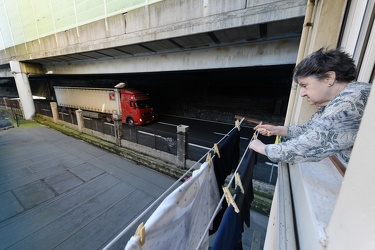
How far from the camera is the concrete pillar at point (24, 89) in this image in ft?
42.9

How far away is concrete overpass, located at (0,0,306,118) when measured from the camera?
4.53m

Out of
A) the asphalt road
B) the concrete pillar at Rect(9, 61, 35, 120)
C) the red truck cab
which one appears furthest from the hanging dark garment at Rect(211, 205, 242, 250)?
the concrete pillar at Rect(9, 61, 35, 120)

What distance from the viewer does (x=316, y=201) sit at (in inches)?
41.0

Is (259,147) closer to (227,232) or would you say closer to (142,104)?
(227,232)

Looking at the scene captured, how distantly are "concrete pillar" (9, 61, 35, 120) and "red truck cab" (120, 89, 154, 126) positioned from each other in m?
8.71

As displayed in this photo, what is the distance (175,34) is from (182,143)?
396 cm

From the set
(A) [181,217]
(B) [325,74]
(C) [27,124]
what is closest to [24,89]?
(C) [27,124]

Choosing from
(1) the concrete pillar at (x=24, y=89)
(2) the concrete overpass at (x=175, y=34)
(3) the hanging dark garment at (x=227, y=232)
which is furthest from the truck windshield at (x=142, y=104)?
(3) the hanging dark garment at (x=227, y=232)

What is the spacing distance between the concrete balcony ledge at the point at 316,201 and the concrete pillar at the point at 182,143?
4.59m

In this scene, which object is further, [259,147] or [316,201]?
[259,147]

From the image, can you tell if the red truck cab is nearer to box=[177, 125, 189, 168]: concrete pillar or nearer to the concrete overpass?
the concrete overpass

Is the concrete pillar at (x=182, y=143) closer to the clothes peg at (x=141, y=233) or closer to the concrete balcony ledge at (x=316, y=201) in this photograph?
the concrete balcony ledge at (x=316, y=201)

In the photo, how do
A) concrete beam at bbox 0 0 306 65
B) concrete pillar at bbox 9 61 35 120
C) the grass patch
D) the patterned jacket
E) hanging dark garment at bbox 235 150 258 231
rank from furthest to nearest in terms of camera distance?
concrete pillar at bbox 9 61 35 120, the grass patch, concrete beam at bbox 0 0 306 65, hanging dark garment at bbox 235 150 258 231, the patterned jacket

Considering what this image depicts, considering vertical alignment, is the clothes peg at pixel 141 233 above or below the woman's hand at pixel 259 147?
below
